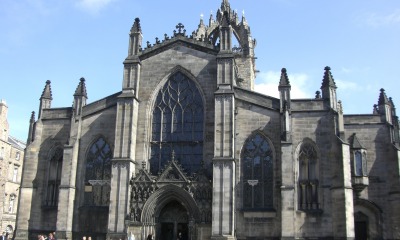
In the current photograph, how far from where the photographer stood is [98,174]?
30797mm

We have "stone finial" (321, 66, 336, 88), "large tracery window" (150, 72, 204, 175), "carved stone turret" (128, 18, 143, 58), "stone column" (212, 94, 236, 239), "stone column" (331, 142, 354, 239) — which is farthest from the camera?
"carved stone turret" (128, 18, 143, 58)

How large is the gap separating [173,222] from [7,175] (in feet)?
99.4

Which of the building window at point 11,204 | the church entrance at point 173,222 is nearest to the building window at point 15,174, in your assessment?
the building window at point 11,204

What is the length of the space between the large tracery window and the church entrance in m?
2.45

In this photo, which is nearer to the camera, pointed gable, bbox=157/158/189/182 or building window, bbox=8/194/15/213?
pointed gable, bbox=157/158/189/182

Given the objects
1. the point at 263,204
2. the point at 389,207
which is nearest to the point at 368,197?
the point at 389,207

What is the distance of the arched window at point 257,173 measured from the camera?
2836cm

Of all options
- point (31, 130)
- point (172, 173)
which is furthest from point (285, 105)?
point (31, 130)

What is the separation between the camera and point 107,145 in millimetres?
31234

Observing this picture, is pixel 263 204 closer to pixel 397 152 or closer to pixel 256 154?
pixel 256 154

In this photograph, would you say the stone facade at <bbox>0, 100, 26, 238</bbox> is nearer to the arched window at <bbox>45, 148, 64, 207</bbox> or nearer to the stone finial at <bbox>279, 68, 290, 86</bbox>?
the arched window at <bbox>45, 148, 64, 207</bbox>

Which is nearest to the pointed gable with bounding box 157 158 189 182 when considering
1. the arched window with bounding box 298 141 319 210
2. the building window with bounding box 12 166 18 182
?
the arched window with bounding box 298 141 319 210

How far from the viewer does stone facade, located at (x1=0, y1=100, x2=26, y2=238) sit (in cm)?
5059

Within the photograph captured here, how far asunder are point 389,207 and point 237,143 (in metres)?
11.5
